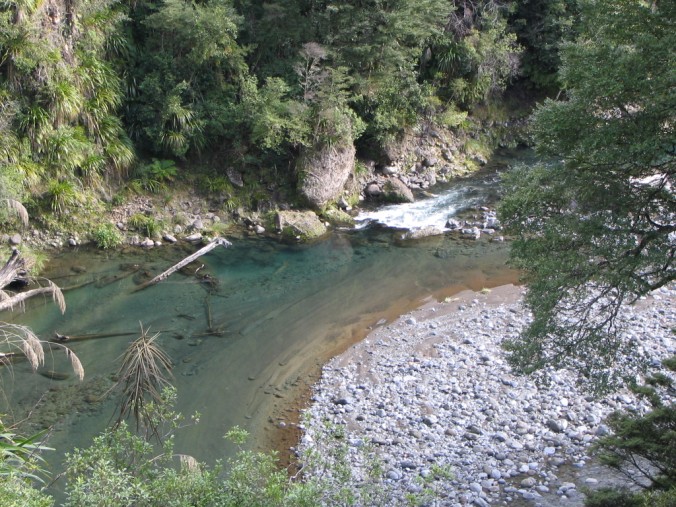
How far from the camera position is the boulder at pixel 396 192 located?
23448mm

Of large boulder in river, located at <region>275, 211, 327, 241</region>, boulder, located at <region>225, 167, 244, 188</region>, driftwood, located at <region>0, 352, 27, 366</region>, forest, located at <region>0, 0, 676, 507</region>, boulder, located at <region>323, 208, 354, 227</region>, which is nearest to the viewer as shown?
forest, located at <region>0, 0, 676, 507</region>

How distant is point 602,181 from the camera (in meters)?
8.68

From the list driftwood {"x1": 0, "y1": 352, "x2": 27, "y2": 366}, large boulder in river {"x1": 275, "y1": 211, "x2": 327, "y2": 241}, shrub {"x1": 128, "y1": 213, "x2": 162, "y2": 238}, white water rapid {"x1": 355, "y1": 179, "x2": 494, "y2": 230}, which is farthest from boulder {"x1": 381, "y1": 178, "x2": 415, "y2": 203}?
driftwood {"x1": 0, "y1": 352, "x2": 27, "y2": 366}

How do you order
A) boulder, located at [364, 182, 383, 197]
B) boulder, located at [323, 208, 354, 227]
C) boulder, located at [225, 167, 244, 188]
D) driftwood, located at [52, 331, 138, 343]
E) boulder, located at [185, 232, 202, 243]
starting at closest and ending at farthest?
1. driftwood, located at [52, 331, 138, 343]
2. boulder, located at [185, 232, 202, 243]
3. boulder, located at [323, 208, 354, 227]
4. boulder, located at [225, 167, 244, 188]
5. boulder, located at [364, 182, 383, 197]

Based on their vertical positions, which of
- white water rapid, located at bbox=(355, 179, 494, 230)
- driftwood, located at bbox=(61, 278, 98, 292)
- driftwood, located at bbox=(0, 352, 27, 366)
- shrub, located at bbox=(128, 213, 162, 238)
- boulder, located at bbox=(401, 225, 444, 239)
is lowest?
driftwood, located at bbox=(0, 352, 27, 366)

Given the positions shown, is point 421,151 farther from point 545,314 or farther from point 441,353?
point 545,314

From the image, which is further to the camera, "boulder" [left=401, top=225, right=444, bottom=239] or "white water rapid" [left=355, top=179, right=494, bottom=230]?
"white water rapid" [left=355, top=179, right=494, bottom=230]

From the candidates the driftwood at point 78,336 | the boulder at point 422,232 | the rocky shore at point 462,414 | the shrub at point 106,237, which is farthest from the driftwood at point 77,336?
the boulder at point 422,232

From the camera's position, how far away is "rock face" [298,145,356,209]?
22.2 m

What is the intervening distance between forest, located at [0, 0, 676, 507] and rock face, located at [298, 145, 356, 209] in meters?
0.18

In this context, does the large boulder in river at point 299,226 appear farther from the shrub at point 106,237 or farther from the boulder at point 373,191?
the shrub at point 106,237

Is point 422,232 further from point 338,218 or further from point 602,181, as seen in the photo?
point 602,181

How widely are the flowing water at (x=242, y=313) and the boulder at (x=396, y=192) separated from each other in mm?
919

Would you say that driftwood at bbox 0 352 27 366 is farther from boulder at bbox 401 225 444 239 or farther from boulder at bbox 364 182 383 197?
boulder at bbox 364 182 383 197
